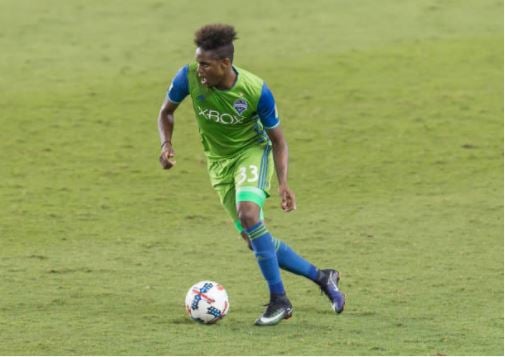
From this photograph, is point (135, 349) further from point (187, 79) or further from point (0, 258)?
point (0, 258)

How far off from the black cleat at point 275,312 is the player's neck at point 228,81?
1.58 metres

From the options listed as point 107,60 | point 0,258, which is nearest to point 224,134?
point 0,258

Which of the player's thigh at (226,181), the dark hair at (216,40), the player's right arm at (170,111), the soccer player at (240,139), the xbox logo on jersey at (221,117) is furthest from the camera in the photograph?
the player's thigh at (226,181)

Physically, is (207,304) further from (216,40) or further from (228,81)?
(216,40)

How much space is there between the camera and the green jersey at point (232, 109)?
8.81m

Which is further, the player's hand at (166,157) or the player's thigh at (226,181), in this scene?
the player's thigh at (226,181)

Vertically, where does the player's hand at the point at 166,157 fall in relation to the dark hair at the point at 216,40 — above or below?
below

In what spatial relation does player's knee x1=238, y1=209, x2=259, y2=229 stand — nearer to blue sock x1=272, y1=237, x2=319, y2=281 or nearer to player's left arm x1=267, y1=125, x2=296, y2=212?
player's left arm x1=267, y1=125, x2=296, y2=212

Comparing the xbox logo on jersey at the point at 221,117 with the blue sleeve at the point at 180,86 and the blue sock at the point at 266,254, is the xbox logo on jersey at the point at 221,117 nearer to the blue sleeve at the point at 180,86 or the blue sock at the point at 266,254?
the blue sleeve at the point at 180,86

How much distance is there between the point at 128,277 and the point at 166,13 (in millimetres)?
11052

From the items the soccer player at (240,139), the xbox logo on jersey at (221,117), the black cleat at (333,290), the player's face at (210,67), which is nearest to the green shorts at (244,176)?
the soccer player at (240,139)

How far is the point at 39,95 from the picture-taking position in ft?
55.7

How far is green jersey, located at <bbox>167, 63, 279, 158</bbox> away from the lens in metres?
8.81

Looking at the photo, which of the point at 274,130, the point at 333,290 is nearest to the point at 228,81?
the point at 274,130
